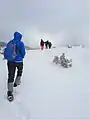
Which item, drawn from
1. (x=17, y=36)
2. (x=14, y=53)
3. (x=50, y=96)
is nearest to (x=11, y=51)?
(x=14, y=53)

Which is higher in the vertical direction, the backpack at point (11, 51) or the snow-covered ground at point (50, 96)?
the backpack at point (11, 51)

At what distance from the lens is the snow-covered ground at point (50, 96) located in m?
7.78

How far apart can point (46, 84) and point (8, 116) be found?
3.36m

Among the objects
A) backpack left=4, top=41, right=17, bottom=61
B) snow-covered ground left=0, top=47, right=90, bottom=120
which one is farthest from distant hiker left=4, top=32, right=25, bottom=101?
snow-covered ground left=0, top=47, right=90, bottom=120

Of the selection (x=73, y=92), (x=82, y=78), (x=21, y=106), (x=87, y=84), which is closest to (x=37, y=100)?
(x=21, y=106)

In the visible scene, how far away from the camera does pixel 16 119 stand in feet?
24.3

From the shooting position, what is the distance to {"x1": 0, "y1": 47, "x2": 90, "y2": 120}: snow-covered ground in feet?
25.5

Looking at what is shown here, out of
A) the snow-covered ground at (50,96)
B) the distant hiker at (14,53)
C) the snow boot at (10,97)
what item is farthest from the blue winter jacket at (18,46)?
the snow-covered ground at (50,96)

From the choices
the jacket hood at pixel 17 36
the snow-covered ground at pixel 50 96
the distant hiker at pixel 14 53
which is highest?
the jacket hood at pixel 17 36

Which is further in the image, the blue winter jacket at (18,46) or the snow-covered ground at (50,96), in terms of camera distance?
the blue winter jacket at (18,46)

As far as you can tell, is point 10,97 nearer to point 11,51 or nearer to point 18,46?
point 11,51

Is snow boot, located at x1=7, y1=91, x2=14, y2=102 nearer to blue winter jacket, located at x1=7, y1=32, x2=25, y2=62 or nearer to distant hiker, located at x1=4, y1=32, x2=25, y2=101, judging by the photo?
distant hiker, located at x1=4, y1=32, x2=25, y2=101

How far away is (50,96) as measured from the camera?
9219 millimetres

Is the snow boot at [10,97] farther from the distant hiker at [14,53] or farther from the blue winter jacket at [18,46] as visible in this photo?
the blue winter jacket at [18,46]
